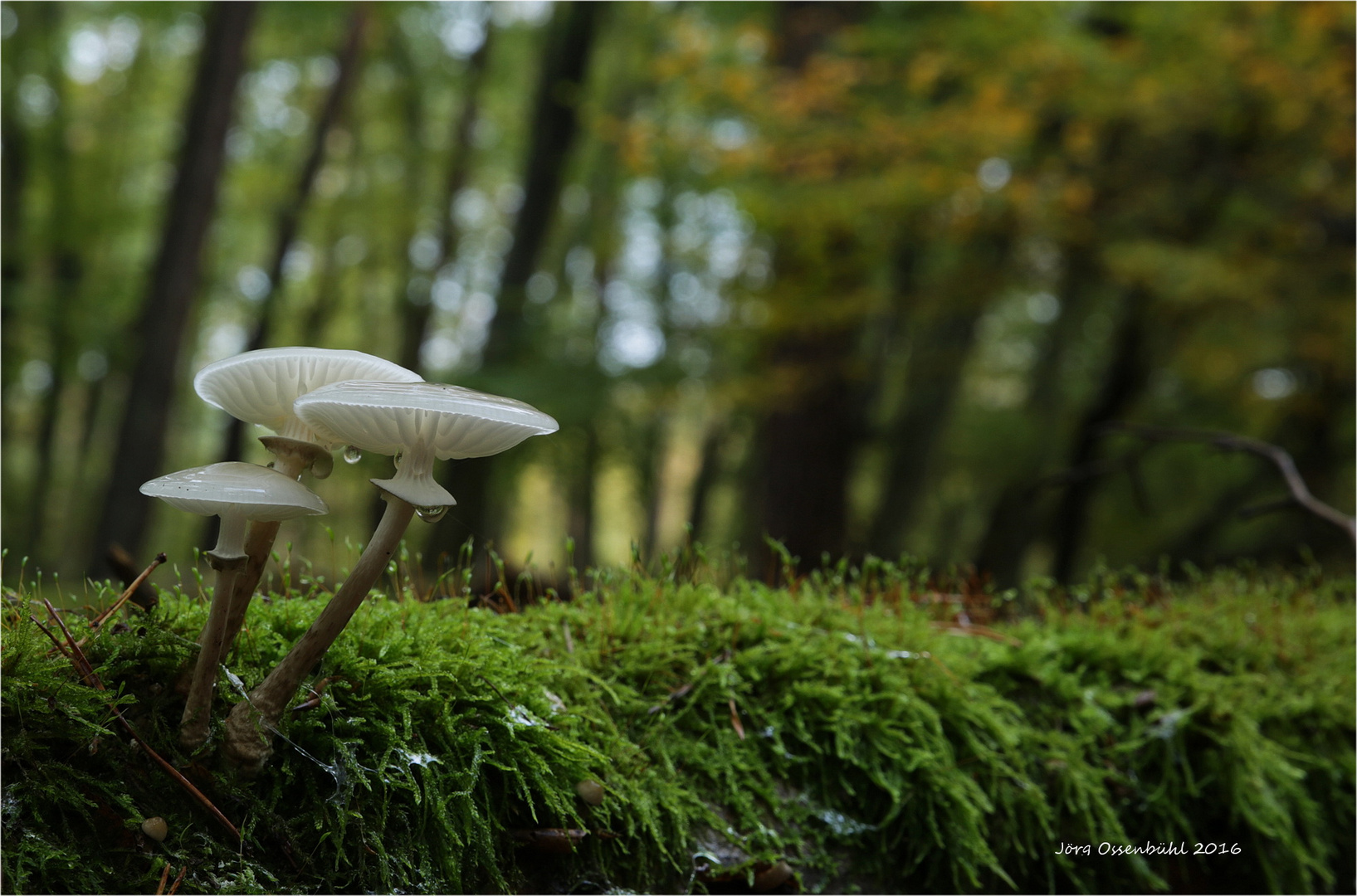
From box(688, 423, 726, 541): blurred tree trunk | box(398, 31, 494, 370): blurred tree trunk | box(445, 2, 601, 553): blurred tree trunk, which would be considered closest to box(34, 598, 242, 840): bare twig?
box(445, 2, 601, 553): blurred tree trunk

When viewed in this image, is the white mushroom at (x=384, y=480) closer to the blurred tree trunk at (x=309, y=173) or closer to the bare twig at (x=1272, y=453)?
the bare twig at (x=1272, y=453)

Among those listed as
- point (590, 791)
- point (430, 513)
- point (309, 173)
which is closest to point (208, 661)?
point (430, 513)

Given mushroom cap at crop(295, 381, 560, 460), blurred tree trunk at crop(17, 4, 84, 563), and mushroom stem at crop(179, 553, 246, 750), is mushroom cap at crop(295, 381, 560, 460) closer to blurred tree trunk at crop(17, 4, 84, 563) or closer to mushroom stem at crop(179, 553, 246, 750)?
mushroom stem at crop(179, 553, 246, 750)

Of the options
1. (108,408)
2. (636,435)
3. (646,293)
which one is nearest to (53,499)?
(108,408)

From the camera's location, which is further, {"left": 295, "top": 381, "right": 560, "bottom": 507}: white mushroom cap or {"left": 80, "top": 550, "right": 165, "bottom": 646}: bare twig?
{"left": 80, "top": 550, "right": 165, "bottom": 646}: bare twig

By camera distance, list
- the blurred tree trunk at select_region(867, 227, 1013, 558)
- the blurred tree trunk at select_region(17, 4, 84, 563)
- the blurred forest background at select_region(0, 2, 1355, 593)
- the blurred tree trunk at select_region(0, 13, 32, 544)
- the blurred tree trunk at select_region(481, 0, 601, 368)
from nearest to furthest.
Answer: the blurred forest background at select_region(0, 2, 1355, 593) < the blurred tree trunk at select_region(481, 0, 601, 368) < the blurred tree trunk at select_region(867, 227, 1013, 558) < the blurred tree trunk at select_region(17, 4, 84, 563) < the blurred tree trunk at select_region(0, 13, 32, 544)

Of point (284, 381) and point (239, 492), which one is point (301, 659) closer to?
point (239, 492)
